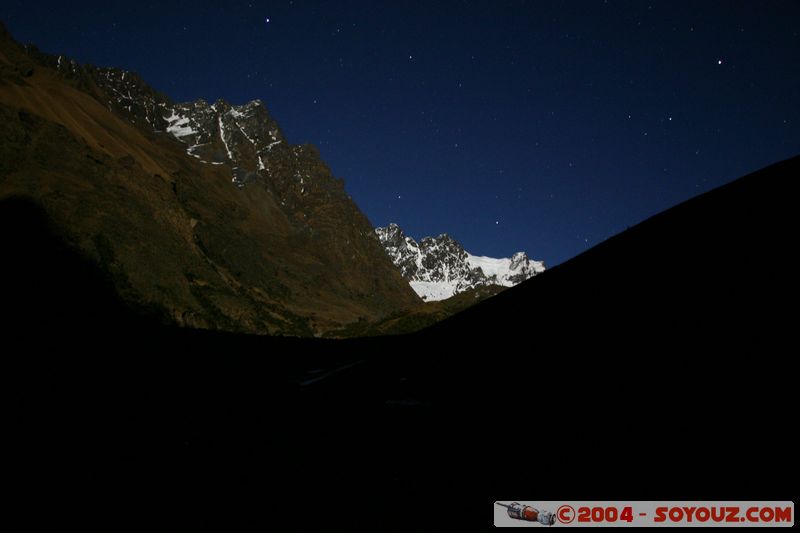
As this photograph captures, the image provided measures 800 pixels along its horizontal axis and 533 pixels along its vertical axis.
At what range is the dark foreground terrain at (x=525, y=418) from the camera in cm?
177

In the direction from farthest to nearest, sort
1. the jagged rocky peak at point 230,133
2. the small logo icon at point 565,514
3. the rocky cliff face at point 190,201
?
the jagged rocky peak at point 230,133 → the rocky cliff face at point 190,201 → the small logo icon at point 565,514

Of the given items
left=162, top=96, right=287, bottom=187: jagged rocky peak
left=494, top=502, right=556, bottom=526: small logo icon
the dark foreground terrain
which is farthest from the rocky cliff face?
left=494, top=502, right=556, bottom=526: small logo icon

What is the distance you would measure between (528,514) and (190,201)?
93437mm

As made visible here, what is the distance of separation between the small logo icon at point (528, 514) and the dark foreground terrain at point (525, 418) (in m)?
0.08

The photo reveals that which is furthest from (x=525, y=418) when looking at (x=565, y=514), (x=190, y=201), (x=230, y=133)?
(x=230, y=133)

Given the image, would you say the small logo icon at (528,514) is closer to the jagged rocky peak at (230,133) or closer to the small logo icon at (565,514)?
the small logo icon at (565,514)

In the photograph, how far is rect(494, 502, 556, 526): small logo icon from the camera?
179 centimetres

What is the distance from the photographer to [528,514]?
182 centimetres

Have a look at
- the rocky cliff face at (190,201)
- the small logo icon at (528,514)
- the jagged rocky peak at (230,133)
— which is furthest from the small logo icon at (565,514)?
the jagged rocky peak at (230,133)

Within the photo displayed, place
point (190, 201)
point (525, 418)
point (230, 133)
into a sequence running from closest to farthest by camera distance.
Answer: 1. point (525, 418)
2. point (190, 201)
3. point (230, 133)

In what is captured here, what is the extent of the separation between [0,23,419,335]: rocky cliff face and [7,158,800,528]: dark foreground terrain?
3584cm

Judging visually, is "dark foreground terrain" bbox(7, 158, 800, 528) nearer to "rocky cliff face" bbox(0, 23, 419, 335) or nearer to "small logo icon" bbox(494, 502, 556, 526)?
"small logo icon" bbox(494, 502, 556, 526)

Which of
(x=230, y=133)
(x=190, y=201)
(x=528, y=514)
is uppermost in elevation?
(x=230, y=133)

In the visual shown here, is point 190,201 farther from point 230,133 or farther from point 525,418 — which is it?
point 525,418
